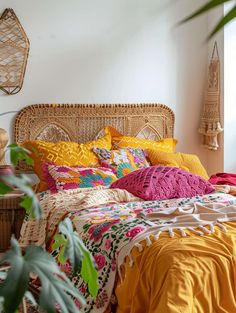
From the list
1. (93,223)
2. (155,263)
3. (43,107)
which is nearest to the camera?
(155,263)

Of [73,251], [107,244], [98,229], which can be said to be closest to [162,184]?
[98,229]

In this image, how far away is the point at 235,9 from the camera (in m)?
0.57

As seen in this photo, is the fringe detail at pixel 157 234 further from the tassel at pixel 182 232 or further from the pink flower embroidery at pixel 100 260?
the pink flower embroidery at pixel 100 260

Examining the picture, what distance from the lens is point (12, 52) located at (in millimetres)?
3709

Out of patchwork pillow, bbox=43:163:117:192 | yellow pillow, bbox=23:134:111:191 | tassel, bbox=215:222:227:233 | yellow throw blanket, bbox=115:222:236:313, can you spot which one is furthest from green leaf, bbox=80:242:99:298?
yellow pillow, bbox=23:134:111:191

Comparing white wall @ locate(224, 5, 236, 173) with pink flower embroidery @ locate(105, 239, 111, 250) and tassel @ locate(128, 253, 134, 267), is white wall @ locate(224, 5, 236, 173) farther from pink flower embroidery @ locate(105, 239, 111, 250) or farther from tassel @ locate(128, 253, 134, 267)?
tassel @ locate(128, 253, 134, 267)

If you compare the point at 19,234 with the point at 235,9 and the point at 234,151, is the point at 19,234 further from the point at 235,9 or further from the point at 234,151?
the point at 235,9

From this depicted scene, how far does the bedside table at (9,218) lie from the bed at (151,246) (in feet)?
0.76

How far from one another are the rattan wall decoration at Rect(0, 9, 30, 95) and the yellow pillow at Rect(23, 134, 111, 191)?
457mm

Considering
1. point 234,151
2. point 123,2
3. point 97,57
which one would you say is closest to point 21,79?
point 97,57

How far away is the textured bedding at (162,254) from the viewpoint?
206cm

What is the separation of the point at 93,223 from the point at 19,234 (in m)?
1.12

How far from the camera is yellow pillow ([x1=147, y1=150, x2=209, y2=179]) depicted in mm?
3793

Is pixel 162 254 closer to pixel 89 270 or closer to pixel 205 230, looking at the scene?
pixel 205 230
